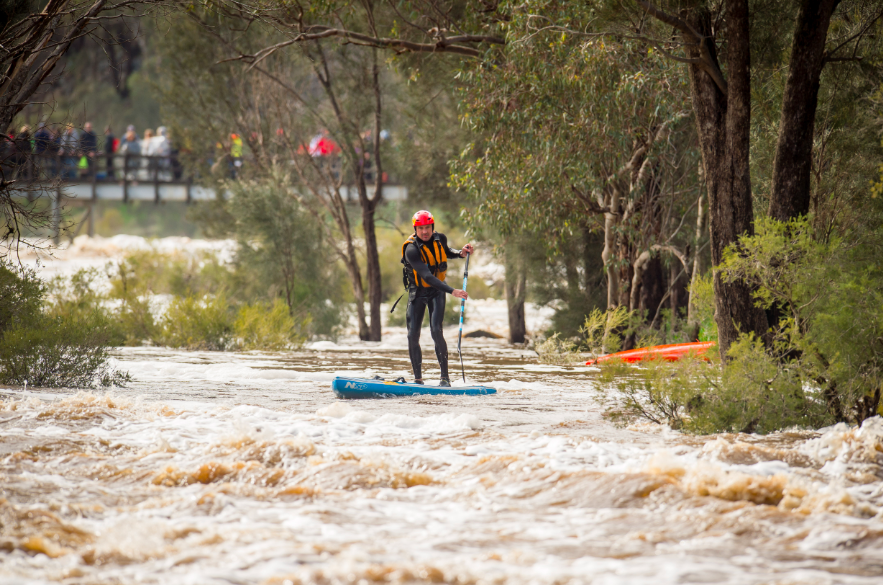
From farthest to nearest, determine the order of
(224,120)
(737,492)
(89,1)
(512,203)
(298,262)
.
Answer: (224,120) → (298,262) → (512,203) → (89,1) → (737,492)

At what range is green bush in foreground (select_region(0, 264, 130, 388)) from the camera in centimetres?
903

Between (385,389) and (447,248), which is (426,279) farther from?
(385,389)

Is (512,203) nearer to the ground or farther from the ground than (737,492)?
farther from the ground

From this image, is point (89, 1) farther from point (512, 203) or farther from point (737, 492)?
point (737, 492)

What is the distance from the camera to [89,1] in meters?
9.23

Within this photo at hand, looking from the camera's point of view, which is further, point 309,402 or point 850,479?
point 309,402

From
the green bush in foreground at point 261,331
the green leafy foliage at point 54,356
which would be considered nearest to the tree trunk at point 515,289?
the green bush in foreground at point 261,331

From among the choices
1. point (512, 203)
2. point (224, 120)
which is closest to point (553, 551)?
point (512, 203)

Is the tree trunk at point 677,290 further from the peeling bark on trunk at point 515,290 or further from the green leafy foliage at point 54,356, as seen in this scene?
the green leafy foliage at point 54,356

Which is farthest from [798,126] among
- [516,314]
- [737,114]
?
[516,314]

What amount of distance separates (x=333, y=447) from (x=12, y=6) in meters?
6.07

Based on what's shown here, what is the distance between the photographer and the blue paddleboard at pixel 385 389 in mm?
8633

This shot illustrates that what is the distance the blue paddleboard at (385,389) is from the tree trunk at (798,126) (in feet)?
12.1

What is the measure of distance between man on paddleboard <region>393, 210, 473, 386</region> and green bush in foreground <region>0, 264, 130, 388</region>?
3.45 m
